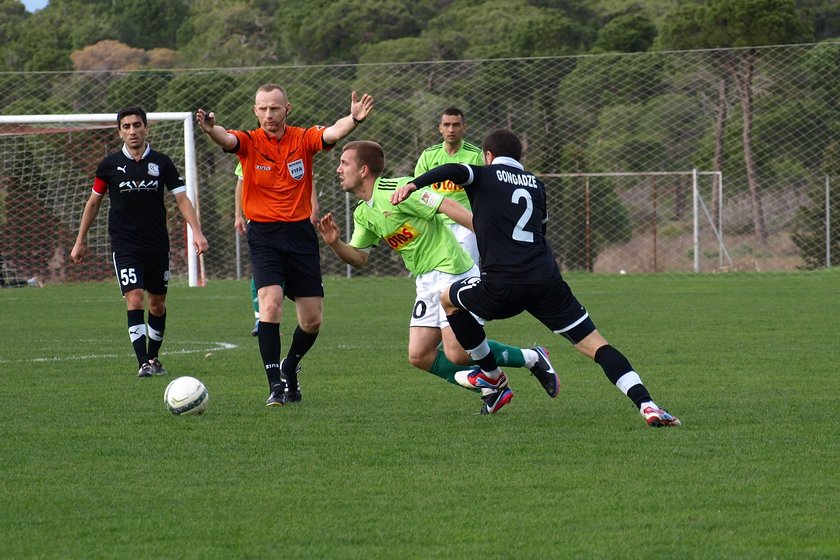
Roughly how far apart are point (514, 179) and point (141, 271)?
158 inches

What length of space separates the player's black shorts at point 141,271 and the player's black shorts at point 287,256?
1973 mm

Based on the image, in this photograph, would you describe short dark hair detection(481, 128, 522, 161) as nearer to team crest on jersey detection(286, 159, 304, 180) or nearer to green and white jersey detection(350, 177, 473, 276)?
green and white jersey detection(350, 177, 473, 276)

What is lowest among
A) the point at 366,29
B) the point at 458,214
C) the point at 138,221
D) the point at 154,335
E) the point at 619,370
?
the point at 366,29

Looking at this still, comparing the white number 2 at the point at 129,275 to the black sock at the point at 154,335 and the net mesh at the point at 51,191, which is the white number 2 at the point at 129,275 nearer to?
the black sock at the point at 154,335

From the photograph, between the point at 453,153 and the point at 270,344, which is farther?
the point at 453,153

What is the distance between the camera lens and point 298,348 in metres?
7.99

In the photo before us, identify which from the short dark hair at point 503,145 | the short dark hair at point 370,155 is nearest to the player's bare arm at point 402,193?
the short dark hair at point 503,145

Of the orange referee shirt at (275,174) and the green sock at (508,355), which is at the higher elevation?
the orange referee shirt at (275,174)

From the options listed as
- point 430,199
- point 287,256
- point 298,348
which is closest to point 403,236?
→ point 430,199

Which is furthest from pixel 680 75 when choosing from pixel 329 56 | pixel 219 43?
pixel 219 43

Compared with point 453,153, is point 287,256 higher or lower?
higher

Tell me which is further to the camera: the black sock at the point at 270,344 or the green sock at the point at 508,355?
the black sock at the point at 270,344

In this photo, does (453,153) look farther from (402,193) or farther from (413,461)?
(413,461)

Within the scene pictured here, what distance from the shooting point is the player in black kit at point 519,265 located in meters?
6.57
